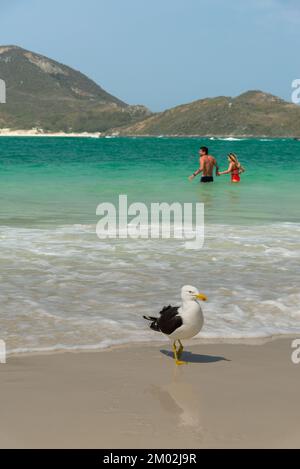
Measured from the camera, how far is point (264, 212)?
19.6 metres

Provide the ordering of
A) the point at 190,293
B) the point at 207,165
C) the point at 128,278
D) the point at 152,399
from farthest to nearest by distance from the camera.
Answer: the point at 207,165 → the point at 128,278 → the point at 190,293 → the point at 152,399

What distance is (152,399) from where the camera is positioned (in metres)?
5.17

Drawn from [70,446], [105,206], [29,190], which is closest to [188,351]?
[70,446]

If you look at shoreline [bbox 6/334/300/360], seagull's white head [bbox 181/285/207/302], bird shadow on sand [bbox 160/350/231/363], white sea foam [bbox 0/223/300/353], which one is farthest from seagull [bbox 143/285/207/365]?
white sea foam [bbox 0/223/300/353]

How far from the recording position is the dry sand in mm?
4480

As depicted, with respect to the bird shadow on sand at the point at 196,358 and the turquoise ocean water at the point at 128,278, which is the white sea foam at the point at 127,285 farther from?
the bird shadow on sand at the point at 196,358

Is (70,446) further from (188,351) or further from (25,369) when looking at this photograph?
(188,351)

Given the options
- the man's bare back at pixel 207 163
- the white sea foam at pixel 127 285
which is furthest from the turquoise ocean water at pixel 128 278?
the man's bare back at pixel 207 163

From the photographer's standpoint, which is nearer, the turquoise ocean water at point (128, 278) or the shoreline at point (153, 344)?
the shoreline at point (153, 344)

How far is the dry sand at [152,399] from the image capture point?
448cm

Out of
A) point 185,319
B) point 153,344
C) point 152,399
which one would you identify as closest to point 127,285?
point 153,344

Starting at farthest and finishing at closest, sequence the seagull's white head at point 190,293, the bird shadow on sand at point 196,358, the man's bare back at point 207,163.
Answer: the man's bare back at point 207,163 < the bird shadow on sand at point 196,358 < the seagull's white head at point 190,293

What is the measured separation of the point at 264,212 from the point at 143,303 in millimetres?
11753

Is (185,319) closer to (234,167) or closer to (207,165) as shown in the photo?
(207,165)
